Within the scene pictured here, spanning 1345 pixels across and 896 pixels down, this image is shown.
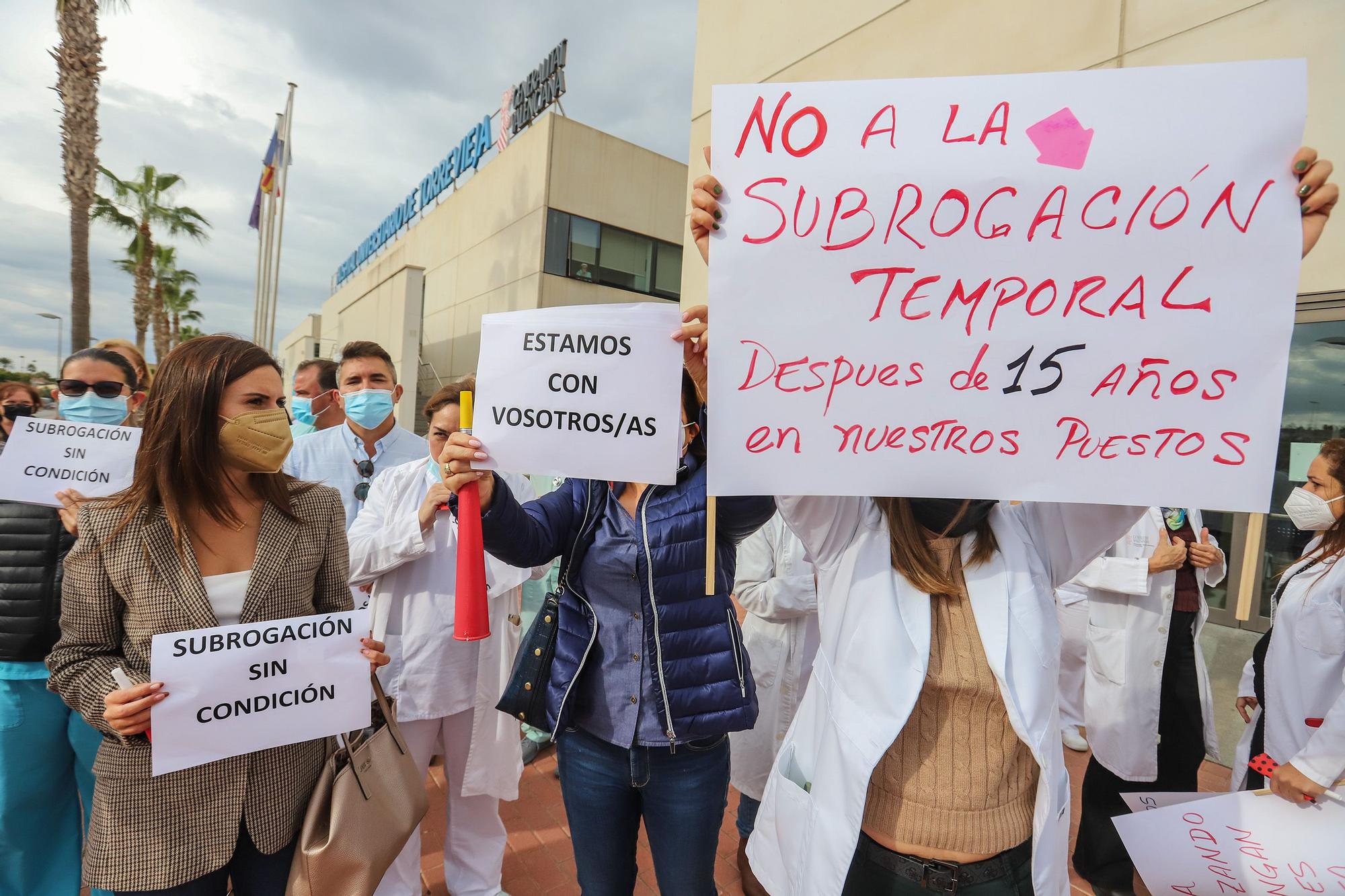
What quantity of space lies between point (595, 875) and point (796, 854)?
76 cm

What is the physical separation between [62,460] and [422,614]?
1337 millimetres

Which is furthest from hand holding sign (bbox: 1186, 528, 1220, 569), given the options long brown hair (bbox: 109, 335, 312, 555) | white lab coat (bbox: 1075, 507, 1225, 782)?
long brown hair (bbox: 109, 335, 312, 555)

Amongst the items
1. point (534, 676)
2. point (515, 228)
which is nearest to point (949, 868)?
point (534, 676)

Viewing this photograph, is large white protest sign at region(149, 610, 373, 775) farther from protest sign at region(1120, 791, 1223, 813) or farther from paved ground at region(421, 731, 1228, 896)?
protest sign at region(1120, 791, 1223, 813)

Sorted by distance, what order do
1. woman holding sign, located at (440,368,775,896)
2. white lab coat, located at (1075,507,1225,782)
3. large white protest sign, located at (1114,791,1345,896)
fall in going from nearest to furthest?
large white protest sign, located at (1114,791,1345,896), woman holding sign, located at (440,368,775,896), white lab coat, located at (1075,507,1225,782)

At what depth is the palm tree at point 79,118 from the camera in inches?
423

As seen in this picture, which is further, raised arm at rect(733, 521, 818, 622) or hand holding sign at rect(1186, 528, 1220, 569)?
hand holding sign at rect(1186, 528, 1220, 569)

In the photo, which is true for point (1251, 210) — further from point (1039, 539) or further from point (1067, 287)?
point (1039, 539)

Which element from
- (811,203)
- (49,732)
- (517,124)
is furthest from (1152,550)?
(517,124)

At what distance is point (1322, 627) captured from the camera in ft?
7.89

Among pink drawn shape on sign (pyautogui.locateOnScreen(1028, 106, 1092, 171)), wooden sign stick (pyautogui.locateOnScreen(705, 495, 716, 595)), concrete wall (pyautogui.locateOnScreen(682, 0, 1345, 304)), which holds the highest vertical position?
concrete wall (pyautogui.locateOnScreen(682, 0, 1345, 304))

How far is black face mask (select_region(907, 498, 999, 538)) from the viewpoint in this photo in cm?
147

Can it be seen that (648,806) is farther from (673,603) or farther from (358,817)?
(358,817)

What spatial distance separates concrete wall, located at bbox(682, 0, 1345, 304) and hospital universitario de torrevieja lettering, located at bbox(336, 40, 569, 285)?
33.6 feet
